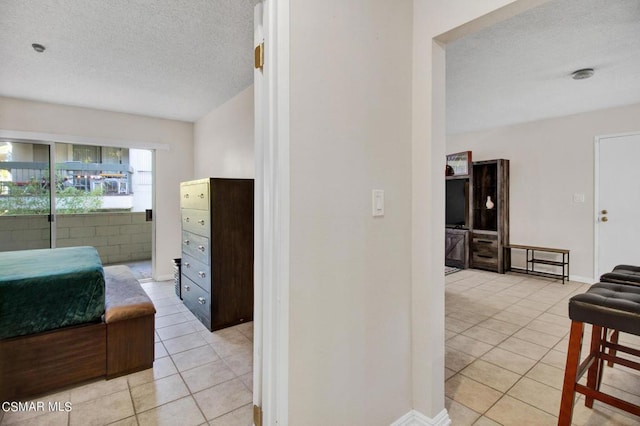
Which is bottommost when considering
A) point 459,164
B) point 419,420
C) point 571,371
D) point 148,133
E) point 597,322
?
point 419,420

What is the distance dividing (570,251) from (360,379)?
4.67m

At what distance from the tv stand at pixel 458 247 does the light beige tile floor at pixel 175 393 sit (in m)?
4.03

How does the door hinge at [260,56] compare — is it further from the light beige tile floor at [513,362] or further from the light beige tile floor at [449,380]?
the light beige tile floor at [513,362]

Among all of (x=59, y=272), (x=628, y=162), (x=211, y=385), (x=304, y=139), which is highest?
(x=628, y=162)

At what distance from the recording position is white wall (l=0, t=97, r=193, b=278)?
12.4 ft

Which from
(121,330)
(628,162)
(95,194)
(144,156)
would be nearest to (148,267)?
(95,194)

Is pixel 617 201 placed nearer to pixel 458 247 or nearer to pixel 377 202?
pixel 458 247

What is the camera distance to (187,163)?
4.95m

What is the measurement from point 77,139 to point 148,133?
0.84 meters

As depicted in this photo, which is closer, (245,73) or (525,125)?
(245,73)

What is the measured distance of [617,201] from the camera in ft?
13.6

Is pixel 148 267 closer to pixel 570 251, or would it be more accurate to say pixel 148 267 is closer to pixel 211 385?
pixel 211 385

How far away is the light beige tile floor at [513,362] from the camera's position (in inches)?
69.6

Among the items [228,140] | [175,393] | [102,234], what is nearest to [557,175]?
[228,140]
